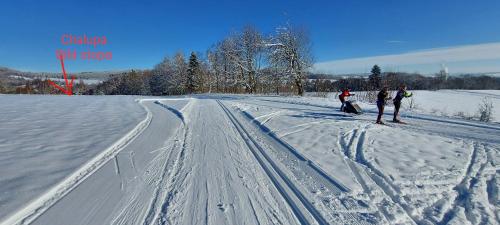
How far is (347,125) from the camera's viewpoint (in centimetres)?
1004

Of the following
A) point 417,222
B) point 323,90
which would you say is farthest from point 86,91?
point 417,222

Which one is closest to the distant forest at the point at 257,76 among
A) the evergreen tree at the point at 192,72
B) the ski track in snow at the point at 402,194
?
the evergreen tree at the point at 192,72

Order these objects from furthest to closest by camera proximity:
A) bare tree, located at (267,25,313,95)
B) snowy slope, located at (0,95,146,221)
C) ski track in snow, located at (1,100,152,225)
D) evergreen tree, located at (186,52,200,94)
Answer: evergreen tree, located at (186,52,200,94), bare tree, located at (267,25,313,95), snowy slope, located at (0,95,146,221), ski track in snow, located at (1,100,152,225)

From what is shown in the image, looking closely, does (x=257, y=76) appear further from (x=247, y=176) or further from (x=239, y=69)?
(x=247, y=176)

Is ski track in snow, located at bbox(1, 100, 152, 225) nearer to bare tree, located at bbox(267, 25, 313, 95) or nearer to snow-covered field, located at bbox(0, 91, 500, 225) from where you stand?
snow-covered field, located at bbox(0, 91, 500, 225)

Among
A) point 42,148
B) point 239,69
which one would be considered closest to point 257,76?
point 239,69

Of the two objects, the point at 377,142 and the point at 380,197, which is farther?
the point at 377,142

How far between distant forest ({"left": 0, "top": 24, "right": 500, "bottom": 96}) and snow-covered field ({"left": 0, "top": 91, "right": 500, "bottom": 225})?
10125mm

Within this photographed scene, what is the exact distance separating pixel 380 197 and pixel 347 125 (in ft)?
20.1

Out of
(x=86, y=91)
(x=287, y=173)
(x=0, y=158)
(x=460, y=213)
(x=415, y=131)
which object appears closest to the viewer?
(x=460, y=213)

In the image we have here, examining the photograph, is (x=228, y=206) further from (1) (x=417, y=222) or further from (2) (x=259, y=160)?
(1) (x=417, y=222)

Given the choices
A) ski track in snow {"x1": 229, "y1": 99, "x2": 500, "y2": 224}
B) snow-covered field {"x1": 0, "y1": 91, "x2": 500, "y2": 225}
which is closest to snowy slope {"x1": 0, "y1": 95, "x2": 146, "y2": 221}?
snow-covered field {"x1": 0, "y1": 91, "x2": 500, "y2": 225}

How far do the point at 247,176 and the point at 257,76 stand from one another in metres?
33.4

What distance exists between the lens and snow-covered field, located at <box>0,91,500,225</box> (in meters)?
3.66
